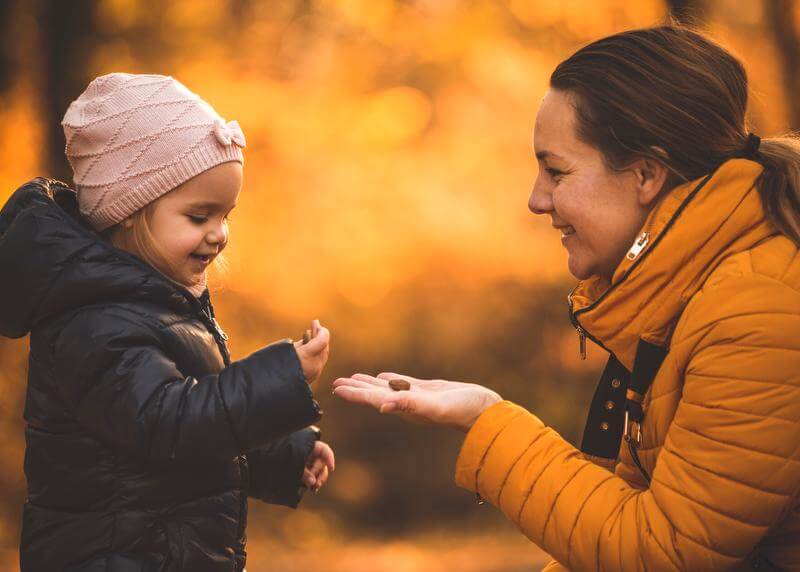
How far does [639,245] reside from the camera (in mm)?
1889

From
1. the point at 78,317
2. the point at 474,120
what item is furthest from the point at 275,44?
the point at 78,317

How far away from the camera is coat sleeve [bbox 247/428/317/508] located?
2.37m

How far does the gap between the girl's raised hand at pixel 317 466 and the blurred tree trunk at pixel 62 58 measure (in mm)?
2866

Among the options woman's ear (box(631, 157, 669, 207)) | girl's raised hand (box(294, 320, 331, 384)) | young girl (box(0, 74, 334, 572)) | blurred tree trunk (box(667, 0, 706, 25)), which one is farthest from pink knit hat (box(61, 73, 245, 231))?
blurred tree trunk (box(667, 0, 706, 25))

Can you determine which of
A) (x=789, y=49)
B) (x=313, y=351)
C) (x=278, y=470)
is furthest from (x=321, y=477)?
(x=789, y=49)

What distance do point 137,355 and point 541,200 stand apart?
103 cm

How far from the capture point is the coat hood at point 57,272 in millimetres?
1924

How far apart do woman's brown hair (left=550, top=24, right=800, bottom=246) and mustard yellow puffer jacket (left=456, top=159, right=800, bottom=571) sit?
0.38ft

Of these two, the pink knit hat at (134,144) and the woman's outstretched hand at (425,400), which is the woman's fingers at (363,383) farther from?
the pink knit hat at (134,144)

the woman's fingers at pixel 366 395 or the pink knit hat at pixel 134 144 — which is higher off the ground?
the pink knit hat at pixel 134 144

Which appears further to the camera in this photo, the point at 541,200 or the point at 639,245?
the point at 541,200

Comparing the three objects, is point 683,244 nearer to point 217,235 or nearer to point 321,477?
point 217,235

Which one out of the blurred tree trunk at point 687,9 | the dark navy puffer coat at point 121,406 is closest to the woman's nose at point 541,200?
the dark navy puffer coat at point 121,406

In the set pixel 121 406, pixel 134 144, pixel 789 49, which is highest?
pixel 789 49
